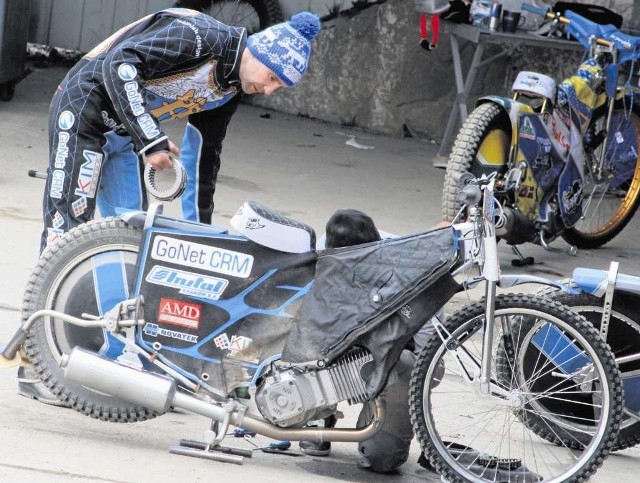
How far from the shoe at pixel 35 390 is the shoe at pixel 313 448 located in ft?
2.84

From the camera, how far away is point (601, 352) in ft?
12.9

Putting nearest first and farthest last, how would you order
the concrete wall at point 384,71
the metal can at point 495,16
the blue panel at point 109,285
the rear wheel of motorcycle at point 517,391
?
the rear wheel of motorcycle at point 517,391 < the blue panel at point 109,285 < the metal can at point 495,16 < the concrete wall at point 384,71

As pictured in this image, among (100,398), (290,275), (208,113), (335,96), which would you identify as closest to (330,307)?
(290,275)

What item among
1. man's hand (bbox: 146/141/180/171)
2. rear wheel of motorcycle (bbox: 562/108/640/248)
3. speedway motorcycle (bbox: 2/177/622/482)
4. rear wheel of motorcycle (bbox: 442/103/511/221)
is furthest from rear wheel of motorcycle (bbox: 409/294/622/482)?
rear wheel of motorcycle (bbox: 562/108/640/248)

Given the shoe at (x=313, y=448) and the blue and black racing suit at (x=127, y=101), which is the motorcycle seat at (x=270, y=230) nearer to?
the blue and black racing suit at (x=127, y=101)

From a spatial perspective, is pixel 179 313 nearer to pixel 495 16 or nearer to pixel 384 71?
pixel 495 16

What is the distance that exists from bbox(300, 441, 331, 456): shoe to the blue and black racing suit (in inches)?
44.9

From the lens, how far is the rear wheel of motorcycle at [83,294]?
13.5 feet

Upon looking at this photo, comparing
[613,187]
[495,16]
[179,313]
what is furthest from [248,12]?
[179,313]

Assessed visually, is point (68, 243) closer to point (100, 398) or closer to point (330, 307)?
point (100, 398)

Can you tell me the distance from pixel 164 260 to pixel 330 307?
0.57 metres

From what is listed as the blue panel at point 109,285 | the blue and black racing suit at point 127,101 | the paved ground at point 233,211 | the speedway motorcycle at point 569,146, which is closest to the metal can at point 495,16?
the speedway motorcycle at point 569,146

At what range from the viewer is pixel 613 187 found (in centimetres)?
787

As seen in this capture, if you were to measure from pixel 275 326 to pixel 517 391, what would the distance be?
835 mm
